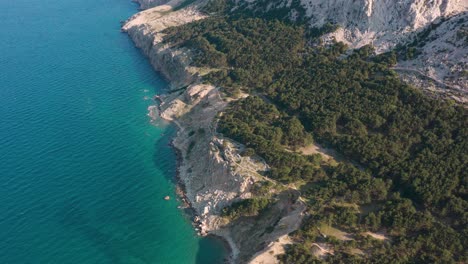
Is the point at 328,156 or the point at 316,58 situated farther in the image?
the point at 316,58

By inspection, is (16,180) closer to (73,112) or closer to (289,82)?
(73,112)

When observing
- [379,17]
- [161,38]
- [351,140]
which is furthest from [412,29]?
[161,38]

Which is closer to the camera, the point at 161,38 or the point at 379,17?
the point at 379,17

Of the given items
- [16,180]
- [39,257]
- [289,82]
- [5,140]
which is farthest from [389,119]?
[5,140]

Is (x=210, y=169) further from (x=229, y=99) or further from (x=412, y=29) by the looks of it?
(x=412, y=29)

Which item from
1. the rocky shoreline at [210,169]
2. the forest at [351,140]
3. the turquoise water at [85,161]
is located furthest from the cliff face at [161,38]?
the forest at [351,140]

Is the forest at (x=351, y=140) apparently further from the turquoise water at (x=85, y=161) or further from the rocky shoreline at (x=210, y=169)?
the turquoise water at (x=85, y=161)
